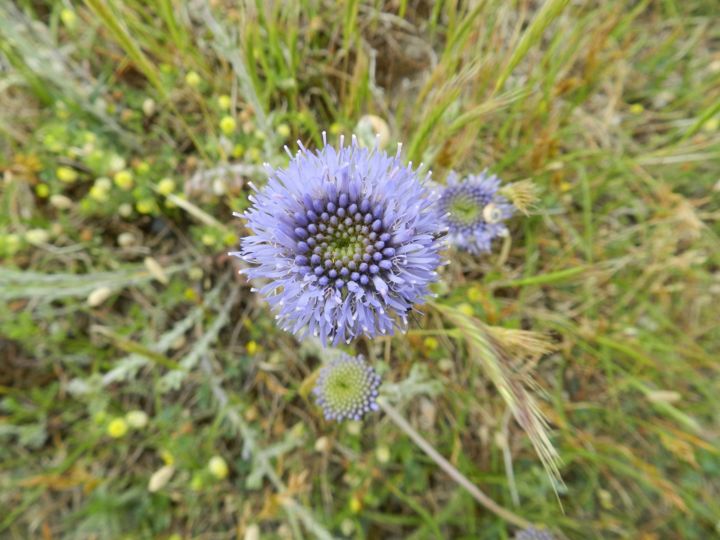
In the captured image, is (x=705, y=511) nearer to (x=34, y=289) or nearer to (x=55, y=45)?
(x=34, y=289)

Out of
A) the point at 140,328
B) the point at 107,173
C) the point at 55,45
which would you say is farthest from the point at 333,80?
the point at 140,328

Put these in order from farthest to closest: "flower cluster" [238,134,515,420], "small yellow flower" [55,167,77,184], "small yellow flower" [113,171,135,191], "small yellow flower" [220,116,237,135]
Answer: "small yellow flower" [55,167,77,184] → "small yellow flower" [113,171,135,191] → "small yellow flower" [220,116,237,135] → "flower cluster" [238,134,515,420]

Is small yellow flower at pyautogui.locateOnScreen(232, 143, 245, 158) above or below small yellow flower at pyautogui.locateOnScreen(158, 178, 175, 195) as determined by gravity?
above

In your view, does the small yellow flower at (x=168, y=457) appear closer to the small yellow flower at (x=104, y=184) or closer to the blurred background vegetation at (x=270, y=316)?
the blurred background vegetation at (x=270, y=316)

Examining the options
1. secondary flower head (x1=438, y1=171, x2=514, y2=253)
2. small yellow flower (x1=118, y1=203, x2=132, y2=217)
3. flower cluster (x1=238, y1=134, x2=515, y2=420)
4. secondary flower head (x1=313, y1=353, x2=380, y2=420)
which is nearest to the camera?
flower cluster (x1=238, y1=134, x2=515, y2=420)

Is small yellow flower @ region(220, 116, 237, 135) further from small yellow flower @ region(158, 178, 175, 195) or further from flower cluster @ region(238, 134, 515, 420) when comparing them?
flower cluster @ region(238, 134, 515, 420)

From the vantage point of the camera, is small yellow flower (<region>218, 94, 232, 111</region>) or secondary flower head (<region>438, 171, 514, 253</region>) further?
small yellow flower (<region>218, 94, 232, 111</region>)

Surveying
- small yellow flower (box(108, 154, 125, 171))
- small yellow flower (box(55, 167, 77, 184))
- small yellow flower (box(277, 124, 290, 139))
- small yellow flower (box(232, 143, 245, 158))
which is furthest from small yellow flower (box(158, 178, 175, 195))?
small yellow flower (box(277, 124, 290, 139))

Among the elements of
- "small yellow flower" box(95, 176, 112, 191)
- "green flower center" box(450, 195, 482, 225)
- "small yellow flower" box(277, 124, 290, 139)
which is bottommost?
"small yellow flower" box(95, 176, 112, 191)

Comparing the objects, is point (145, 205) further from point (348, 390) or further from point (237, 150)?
point (348, 390)
